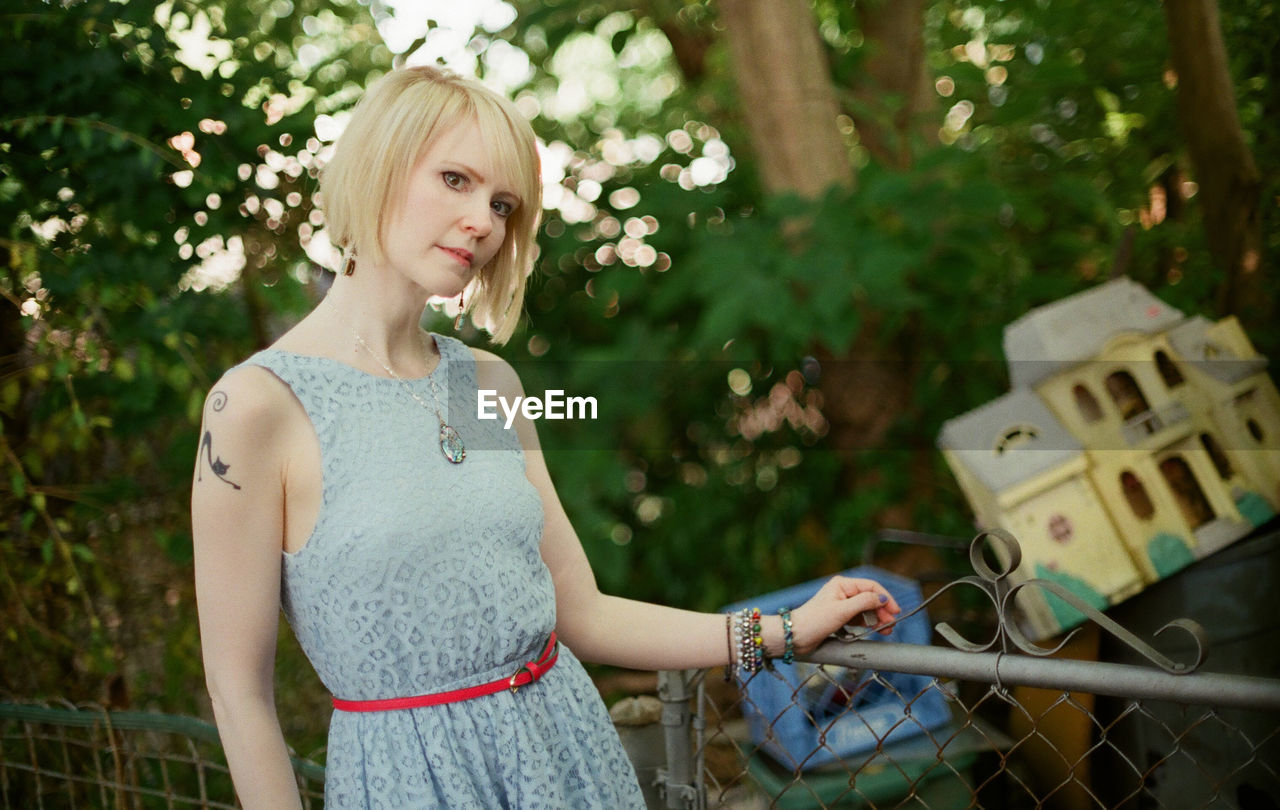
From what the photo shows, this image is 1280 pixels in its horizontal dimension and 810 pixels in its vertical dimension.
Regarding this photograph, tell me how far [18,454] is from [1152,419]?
2.60m

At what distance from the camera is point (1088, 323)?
217cm

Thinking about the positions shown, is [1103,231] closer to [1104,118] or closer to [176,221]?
[1104,118]

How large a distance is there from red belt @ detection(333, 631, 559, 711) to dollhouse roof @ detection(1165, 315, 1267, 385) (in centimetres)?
164

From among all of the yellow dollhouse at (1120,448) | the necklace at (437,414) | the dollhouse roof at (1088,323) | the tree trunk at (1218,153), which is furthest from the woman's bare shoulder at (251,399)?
the tree trunk at (1218,153)

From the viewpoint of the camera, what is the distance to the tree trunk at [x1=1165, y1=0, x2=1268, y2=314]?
2754 mm

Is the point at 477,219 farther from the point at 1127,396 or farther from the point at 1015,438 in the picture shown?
the point at 1127,396

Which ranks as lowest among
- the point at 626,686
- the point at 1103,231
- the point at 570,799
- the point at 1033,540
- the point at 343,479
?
the point at 626,686

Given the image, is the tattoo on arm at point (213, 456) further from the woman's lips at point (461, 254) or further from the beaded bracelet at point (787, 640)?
the beaded bracelet at point (787, 640)

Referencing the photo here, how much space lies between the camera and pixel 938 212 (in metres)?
2.73

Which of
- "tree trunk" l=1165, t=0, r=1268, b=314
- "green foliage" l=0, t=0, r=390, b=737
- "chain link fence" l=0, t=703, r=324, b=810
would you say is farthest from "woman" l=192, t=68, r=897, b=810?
"tree trunk" l=1165, t=0, r=1268, b=314

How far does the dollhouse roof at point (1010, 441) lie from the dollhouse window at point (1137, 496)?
0.44 ft

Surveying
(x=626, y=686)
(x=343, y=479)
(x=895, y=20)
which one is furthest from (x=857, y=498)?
(x=343, y=479)

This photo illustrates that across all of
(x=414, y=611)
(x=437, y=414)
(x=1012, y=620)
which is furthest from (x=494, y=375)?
(x=1012, y=620)

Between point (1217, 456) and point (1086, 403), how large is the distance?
284 millimetres
